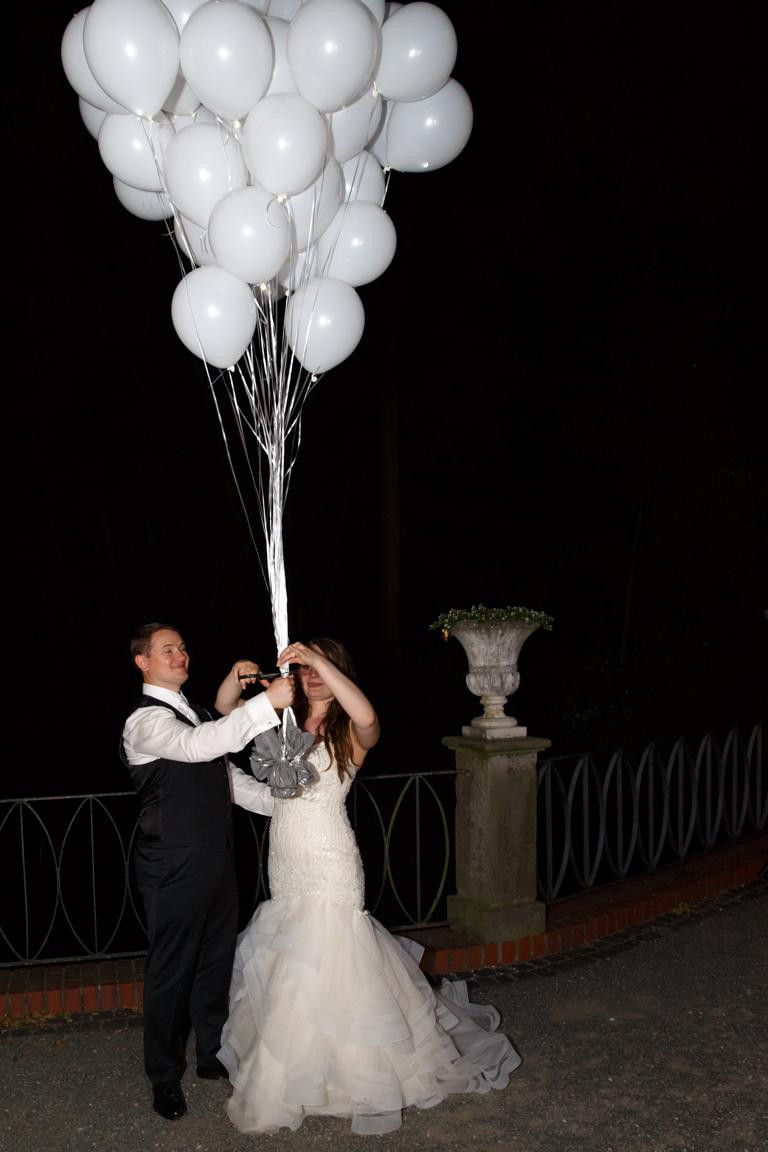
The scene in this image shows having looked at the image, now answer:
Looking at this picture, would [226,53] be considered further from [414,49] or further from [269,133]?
[414,49]

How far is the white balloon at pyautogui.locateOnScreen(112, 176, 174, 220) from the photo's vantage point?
4656 mm

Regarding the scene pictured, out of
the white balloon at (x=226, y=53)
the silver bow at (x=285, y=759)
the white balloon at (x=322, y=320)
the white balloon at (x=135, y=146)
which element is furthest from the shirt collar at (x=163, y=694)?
the white balloon at (x=226, y=53)

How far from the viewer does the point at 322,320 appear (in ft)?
14.6

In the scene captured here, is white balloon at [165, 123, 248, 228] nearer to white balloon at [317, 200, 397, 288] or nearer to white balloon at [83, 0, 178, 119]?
white balloon at [83, 0, 178, 119]

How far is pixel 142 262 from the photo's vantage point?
66.8 feet

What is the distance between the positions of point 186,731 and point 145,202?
244cm

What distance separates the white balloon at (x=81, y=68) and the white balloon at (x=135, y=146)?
0.07 metres

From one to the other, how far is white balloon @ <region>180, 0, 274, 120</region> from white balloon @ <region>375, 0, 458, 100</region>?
0.61m

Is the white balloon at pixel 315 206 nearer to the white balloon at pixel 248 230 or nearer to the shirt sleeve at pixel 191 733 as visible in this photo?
the white balloon at pixel 248 230

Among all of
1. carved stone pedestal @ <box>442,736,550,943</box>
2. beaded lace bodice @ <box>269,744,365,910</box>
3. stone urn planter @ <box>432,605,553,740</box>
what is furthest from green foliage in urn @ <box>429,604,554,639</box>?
beaded lace bodice @ <box>269,744,365,910</box>

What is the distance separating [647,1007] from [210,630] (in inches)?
995

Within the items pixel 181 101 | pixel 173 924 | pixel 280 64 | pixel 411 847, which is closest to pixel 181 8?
pixel 181 101

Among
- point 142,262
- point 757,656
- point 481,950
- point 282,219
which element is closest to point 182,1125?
point 481,950

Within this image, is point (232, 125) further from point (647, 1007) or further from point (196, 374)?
point (196, 374)
